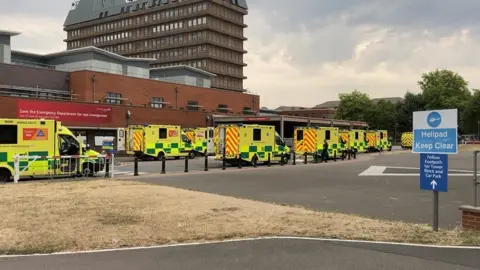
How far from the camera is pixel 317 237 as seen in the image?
8.05 meters

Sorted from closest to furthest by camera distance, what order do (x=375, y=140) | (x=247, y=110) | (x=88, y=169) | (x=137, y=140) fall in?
(x=88, y=169)
(x=137, y=140)
(x=375, y=140)
(x=247, y=110)

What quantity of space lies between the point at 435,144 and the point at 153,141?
29.6 metres

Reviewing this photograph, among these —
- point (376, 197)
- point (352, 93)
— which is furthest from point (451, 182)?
point (352, 93)

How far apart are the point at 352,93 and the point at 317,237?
110 m

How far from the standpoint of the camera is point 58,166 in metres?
20.1

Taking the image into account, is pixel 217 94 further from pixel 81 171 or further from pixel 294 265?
pixel 294 265

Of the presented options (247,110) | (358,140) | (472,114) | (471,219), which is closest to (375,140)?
(358,140)

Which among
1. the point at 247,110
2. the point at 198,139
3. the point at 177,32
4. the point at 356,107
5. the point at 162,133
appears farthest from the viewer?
the point at 177,32

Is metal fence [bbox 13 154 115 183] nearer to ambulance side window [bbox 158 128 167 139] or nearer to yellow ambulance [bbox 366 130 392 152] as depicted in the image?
ambulance side window [bbox 158 128 167 139]

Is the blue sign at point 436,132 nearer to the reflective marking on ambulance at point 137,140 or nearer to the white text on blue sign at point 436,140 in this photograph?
the white text on blue sign at point 436,140

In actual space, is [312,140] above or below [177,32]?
below

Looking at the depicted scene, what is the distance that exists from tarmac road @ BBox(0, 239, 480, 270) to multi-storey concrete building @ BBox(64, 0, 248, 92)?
106 metres

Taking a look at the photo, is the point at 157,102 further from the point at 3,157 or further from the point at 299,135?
the point at 3,157

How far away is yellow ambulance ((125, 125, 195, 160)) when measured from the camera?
35688mm
